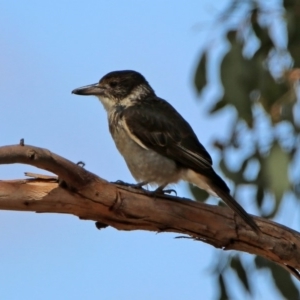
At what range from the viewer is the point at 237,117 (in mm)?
6215

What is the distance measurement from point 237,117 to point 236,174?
31 cm

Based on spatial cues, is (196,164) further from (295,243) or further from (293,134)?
(293,134)

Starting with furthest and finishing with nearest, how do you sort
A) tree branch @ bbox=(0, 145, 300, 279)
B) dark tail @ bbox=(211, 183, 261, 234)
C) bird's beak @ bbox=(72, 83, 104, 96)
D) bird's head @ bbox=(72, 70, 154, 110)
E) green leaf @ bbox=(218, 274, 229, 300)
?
green leaf @ bbox=(218, 274, 229, 300)
bird's head @ bbox=(72, 70, 154, 110)
bird's beak @ bbox=(72, 83, 104, 96)
dark tail @ bbox=(211, 183, 261, 234)
tree branch @ bbox=(0, 145, 300, 279)

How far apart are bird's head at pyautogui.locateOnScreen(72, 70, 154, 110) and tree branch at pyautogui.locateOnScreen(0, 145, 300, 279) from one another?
122cm

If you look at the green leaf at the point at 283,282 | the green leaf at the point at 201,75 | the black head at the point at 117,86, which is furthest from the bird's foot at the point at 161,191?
the green leaf at the point at 201,75

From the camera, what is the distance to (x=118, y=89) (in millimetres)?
6098

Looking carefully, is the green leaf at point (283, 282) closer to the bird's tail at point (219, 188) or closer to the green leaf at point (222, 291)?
the green leaf at point (222, 291)

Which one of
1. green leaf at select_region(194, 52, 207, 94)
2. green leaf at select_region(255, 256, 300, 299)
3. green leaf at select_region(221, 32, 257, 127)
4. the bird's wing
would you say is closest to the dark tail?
the bird's wing

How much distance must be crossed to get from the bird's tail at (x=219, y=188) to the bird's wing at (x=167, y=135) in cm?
5

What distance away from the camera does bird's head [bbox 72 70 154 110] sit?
602 centimetres

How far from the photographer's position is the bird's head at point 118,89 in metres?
6.02

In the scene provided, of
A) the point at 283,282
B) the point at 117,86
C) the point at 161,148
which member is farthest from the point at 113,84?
the point at 283,282

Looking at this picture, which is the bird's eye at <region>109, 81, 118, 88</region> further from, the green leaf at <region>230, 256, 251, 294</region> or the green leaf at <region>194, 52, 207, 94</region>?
the green leaf at <region>230, 256, 251, 294</region>

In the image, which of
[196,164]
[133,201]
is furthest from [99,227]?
[196,164]
